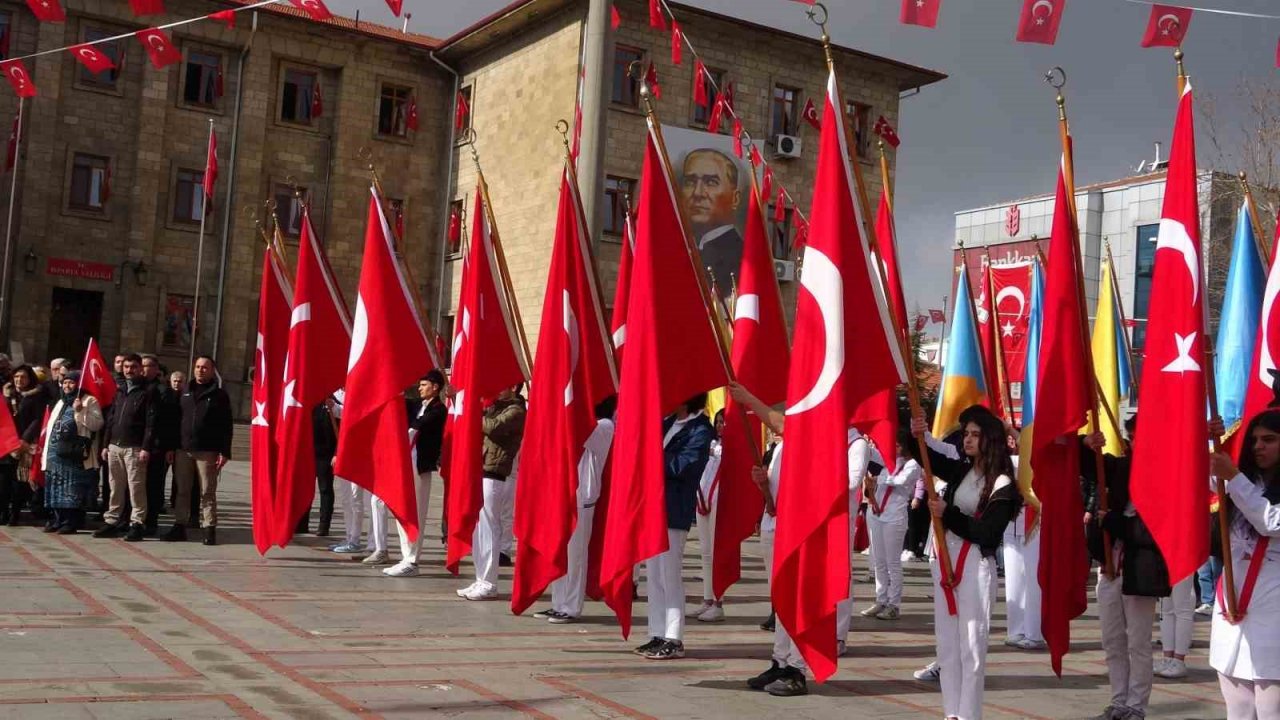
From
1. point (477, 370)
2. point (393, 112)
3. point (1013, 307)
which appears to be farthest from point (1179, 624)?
point (1013, 307)

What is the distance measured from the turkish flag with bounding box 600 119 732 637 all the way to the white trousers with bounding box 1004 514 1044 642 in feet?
11.2

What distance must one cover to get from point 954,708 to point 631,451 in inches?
105

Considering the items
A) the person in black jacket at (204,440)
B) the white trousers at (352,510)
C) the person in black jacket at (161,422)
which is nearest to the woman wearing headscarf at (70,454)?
the person in black jacket at (161,422)

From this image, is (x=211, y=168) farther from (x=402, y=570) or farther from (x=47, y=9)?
(x=402, y=570)

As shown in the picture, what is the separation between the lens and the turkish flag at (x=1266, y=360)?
9000 millimetres

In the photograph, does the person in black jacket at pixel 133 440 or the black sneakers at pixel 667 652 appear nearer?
the black sneakers at pixel 667 652

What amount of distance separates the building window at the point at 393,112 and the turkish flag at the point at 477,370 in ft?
85.9

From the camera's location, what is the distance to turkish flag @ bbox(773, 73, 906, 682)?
711cm

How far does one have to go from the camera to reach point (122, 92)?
33.3m

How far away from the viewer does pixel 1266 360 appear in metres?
9.71

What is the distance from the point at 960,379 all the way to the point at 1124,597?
20.5 ft

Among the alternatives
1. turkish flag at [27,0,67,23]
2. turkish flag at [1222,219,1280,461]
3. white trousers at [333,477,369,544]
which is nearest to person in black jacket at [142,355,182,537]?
white trousers at [333,477,369,544]

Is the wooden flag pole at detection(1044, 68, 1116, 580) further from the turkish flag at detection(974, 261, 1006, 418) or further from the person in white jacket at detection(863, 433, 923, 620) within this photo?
the turkish flag at detection(974, 261, 1006, 418)

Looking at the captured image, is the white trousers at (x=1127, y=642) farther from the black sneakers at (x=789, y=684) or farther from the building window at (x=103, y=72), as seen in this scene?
the building window at (x=103, y=72)
